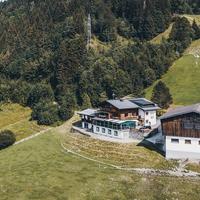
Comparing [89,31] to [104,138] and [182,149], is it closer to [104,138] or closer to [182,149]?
[104,138]

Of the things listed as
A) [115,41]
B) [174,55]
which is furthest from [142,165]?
[115,41]

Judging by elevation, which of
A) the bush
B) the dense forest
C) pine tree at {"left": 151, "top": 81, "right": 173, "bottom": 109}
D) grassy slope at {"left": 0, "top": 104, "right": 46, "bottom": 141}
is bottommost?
grassy slope at {"left": 0, "top": 104, "right": 46, "bottom": 141}

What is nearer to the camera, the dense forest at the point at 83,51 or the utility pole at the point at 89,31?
the dense forest at the point at 83,51

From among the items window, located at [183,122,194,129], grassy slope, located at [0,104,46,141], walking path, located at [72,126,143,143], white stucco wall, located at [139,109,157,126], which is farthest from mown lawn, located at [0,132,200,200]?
white stucco wall, located at [139,109,157,126]

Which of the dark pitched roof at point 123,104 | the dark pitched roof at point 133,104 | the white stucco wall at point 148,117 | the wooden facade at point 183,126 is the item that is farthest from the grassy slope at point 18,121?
the wooden facade at point 183,126

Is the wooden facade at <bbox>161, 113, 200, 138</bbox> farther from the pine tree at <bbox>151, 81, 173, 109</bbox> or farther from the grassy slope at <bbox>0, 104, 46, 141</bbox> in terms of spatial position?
the grassy slope at <bbox>0, 104, 46, 141</bbox>

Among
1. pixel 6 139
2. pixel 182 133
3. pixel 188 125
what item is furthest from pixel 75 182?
pixel 6 139

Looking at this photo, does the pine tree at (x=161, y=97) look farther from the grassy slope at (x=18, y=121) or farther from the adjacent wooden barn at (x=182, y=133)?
the adjacent wooden barn at (x=182, y=133)
